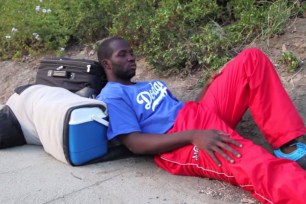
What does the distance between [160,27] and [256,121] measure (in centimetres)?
203

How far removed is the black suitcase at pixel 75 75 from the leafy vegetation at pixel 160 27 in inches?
39.8

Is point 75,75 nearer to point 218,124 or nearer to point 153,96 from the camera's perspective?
point 153,96

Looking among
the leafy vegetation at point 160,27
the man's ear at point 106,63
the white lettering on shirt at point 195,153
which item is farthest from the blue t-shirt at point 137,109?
the leafy vegetation at point 160,27

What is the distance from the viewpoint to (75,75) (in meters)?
3.91

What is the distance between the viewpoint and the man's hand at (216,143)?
2.81m

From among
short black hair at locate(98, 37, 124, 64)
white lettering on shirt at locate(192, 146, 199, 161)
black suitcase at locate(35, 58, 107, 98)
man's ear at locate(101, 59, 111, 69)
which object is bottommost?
white lettering on shirt at locate(192, 146, 199, 161)

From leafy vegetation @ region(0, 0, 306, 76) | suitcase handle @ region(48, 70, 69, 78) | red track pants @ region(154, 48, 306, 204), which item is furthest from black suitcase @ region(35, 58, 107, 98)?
leafy vegetation @ region(0, 0, 306, 76)

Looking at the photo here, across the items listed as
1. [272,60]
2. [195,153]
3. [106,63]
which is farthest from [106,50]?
[272,60]

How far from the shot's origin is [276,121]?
10.0 ft

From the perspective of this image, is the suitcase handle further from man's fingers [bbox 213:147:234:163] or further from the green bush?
the green bush

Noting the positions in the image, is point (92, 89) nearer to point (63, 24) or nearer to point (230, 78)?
point (230, 78)

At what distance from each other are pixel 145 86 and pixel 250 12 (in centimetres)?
184

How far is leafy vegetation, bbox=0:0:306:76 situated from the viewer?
4.62m

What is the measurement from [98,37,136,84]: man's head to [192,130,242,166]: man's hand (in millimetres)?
898
